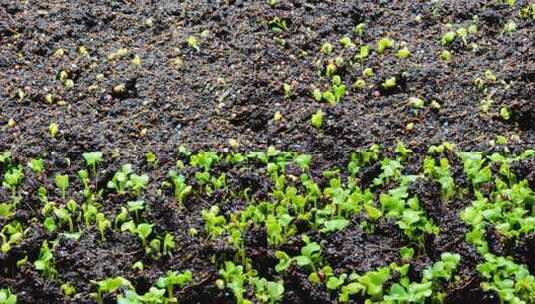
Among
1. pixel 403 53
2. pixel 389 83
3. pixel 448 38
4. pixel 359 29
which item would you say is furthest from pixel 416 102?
pixel 359 29

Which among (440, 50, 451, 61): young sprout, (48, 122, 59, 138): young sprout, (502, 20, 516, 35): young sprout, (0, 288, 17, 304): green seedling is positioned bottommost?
(0, 288, 17, 304): green seedling

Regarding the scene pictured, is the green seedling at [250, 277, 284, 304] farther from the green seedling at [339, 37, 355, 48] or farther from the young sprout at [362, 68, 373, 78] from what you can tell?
the green seedling at [339, 37, 355, 48]

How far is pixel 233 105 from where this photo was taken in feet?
12.4

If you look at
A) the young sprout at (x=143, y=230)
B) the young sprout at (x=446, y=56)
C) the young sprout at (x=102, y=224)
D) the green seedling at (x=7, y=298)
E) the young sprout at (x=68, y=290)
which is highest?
the young sprout at (x=446, y=56)

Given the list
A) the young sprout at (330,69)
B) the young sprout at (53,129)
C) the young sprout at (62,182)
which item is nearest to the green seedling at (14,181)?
the young sprout at (62,182)

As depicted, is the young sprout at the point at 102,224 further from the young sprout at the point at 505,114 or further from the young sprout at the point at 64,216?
the young sprout at the point at 505,114

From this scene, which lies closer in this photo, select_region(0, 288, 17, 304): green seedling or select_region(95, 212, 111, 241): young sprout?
select_region(0, 288, 17, 304): green seedling

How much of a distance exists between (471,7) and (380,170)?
1.23m

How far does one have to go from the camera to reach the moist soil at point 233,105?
306 centimetres

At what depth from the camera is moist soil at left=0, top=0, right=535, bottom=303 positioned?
10.0 feet

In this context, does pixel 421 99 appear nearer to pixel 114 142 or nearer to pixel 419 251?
pixel 419 251

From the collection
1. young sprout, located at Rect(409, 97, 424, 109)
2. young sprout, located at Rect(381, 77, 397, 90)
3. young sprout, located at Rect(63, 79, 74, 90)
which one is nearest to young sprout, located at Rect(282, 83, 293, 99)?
young sprout, located at Rect(381, 77, 397, 90)

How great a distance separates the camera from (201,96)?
12.6 feet

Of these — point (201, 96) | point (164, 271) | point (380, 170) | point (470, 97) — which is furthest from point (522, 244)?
point (201, 96)
